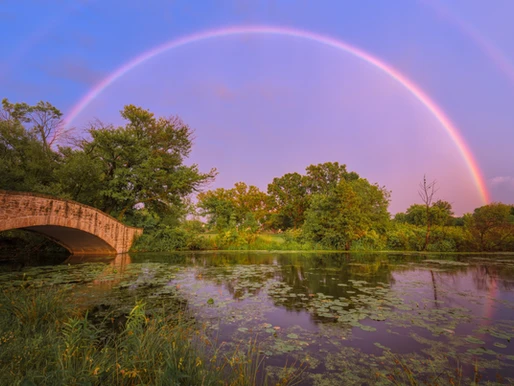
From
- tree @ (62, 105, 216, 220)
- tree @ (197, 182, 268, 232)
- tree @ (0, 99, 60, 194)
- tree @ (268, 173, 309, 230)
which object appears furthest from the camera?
tree @ (268, 173, 309, 230)

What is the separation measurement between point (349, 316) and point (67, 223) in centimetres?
1538

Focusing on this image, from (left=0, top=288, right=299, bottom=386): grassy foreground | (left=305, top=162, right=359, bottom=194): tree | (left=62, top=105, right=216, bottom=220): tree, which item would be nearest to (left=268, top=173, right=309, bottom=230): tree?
(left=305, top=162, right=359, bottom=194): tree

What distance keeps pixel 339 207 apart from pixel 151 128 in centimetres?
1919

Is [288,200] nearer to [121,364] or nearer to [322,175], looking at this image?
[322,175]

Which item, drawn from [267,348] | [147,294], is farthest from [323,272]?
[267,348]

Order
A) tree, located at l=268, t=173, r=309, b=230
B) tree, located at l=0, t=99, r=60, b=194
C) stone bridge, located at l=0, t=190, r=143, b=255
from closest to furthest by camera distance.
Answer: stone bridge, located at l=0, t=190, r=143, b=255 < tree, located at l=0, t=99, r=60, b=194 < tree, located at l=268, t=173, r=309, b=230

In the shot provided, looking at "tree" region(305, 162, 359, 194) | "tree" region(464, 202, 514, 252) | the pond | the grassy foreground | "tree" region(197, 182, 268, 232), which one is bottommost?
the pond

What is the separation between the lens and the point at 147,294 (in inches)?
291

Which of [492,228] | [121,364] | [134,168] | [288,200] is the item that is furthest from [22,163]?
[492,228]

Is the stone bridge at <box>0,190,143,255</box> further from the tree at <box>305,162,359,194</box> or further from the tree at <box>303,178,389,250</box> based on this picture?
the tree at <box>305,162,359,194</box>

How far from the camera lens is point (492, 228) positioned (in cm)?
2319

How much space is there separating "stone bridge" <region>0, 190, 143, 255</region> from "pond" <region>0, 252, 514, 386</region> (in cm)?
449

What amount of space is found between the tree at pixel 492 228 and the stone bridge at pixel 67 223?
28.9 metres

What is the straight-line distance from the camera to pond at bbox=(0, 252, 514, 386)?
143 inches
